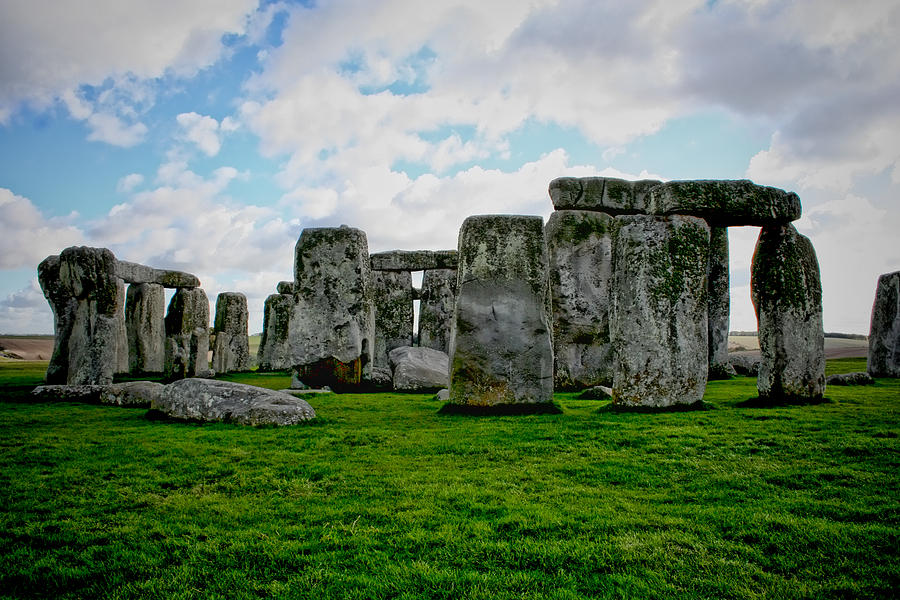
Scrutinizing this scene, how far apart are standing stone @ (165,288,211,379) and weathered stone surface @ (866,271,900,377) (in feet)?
63.0

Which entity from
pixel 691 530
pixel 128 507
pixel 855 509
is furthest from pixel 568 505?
pixel 128 507

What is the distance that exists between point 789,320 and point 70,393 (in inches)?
498

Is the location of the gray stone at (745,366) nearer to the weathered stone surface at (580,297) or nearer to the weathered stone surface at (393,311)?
the weathered stone surface at (580,297)

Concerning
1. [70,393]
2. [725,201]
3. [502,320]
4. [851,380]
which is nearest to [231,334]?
[70,393]

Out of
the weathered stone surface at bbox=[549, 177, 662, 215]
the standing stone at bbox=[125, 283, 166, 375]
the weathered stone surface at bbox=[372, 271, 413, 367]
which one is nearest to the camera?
the weathered stone surface at bbox=[549, 177, 662, 215]

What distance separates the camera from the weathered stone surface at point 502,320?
857 centimetres

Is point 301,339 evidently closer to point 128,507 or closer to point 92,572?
point 128,507

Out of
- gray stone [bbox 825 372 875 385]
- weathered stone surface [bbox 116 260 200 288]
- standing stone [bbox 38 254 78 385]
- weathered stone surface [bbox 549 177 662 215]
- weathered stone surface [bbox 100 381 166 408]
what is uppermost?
weathered stone surface [bbox 549 177 662 215]

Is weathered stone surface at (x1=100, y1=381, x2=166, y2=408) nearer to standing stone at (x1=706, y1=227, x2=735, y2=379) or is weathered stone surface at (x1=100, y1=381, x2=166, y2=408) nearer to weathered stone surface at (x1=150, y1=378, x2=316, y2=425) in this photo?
weathered stone surface at (x1=150, y1=378, x2=316, y2=425)

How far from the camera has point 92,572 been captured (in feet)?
10.6

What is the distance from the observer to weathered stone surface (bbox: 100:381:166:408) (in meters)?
9.88

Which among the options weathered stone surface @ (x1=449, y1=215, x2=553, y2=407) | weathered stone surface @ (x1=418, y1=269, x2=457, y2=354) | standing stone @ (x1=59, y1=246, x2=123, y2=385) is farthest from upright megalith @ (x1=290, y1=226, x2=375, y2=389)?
weathered stone surface @ (x1=418, y1=269, x2=457, y2=354)

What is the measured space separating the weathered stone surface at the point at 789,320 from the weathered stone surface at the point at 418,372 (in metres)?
6.22

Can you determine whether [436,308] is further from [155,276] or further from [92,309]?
[92,309]
